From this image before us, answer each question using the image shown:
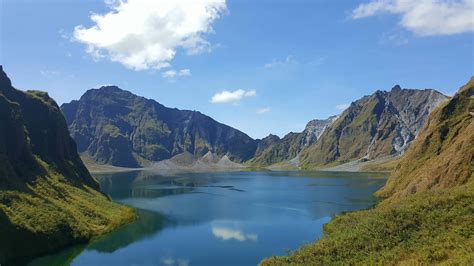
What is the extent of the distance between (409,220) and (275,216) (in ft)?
191

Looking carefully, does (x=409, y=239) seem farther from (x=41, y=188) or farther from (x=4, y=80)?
(x=4, y=80)

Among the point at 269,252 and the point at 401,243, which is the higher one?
the point at 401,243

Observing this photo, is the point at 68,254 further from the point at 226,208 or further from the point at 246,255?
the point at 226,208

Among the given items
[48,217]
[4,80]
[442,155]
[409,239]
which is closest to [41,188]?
[48,217]

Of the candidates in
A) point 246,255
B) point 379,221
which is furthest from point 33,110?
A: point 379,221

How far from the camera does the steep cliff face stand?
97625 mm

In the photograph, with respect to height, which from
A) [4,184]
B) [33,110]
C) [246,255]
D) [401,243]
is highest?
[33,110]

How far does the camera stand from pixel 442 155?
385ft

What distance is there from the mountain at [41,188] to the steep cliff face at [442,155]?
72.6m

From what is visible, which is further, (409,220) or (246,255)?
(246,255)

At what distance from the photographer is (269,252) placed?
7262 centimetres

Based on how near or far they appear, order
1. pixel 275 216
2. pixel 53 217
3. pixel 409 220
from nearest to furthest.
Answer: pixel 409 220 → pixel 53 217 → pixel 275 216

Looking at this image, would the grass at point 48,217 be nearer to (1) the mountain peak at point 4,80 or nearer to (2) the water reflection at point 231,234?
(2) the water reflection at point 231,234

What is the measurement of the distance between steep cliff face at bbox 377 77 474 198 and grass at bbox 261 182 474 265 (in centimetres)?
3738
